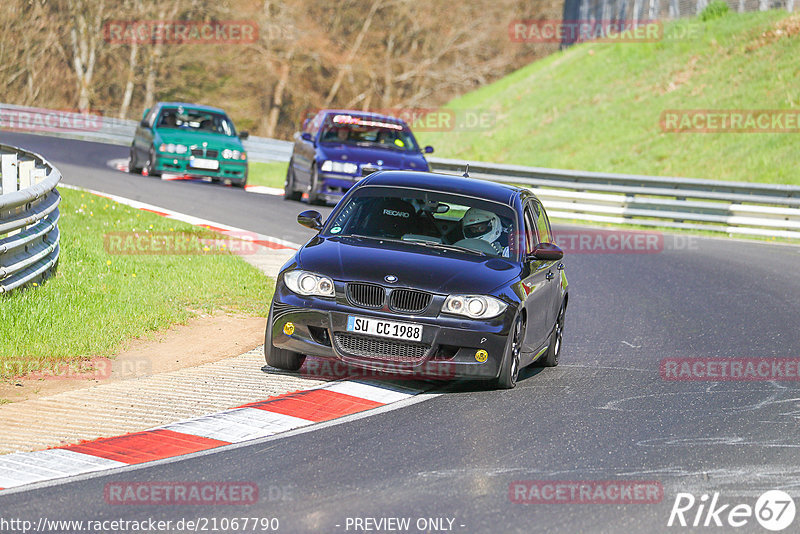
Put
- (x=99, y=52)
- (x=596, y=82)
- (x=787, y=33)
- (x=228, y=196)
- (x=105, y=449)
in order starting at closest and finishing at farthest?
(x=105, y=449)
(x=228, y=196)
(x=787, y=33)
(x=596, y=82)
(x=99, y=52)

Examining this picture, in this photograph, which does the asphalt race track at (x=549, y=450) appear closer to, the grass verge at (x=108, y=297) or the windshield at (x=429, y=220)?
the windshield at (x=429, y=220)

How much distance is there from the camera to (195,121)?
2825cm

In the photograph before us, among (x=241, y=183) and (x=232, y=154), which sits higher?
(x=232, y=154)

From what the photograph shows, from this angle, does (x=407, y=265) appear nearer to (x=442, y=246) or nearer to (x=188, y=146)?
(x=442, y=246)

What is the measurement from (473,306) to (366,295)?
0.76 m

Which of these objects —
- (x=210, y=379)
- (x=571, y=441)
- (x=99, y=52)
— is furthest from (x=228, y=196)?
(x=99, y=52)

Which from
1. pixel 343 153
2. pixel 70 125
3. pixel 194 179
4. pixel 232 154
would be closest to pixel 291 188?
pixel 343 153

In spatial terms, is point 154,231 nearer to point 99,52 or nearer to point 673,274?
point 673,274

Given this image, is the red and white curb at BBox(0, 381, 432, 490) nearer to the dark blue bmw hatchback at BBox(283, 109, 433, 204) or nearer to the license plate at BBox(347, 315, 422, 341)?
the license plate at BBox(347, 315, 422, 341)

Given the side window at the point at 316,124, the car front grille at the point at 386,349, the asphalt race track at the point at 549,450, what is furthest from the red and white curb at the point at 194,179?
the car front grille at the point at 386,349

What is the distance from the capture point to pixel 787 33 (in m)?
37.5

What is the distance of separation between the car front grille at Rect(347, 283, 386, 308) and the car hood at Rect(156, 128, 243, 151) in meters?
19.1

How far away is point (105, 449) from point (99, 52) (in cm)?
5626

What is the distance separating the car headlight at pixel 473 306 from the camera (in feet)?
28.5
